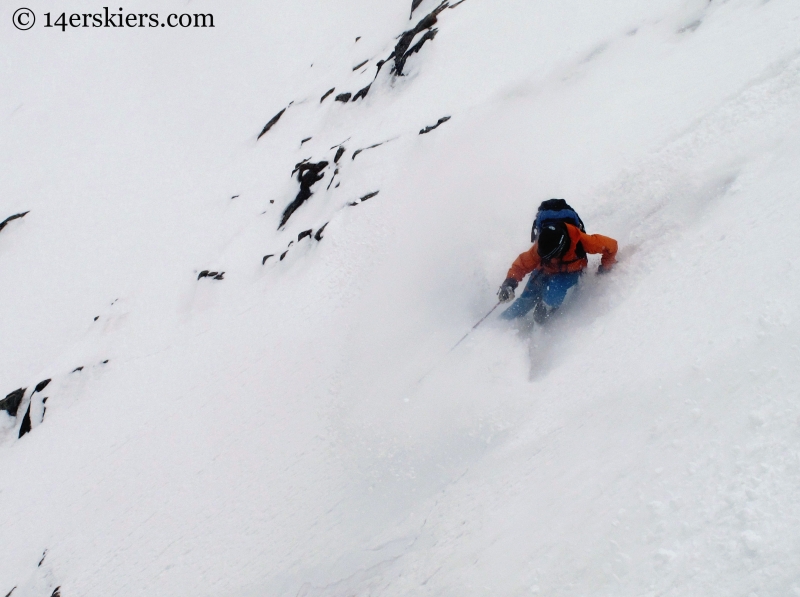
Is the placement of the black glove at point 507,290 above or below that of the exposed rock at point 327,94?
below

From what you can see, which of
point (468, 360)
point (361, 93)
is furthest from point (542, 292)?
point (361, 93)

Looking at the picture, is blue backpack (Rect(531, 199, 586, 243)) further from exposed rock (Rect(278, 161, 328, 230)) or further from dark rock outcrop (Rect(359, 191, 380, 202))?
exposed rock (Rect(278, 161, 328, 230))

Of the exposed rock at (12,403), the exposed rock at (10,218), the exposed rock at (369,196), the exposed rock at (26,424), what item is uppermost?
the exposed rock at (10,218)

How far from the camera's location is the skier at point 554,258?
5.17 metres

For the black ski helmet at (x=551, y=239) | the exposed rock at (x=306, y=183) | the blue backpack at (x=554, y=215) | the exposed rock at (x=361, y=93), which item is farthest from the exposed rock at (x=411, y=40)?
the black ski helmet at (x=551, y=239)

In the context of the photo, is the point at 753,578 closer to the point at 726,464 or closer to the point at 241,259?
the point at 726,464

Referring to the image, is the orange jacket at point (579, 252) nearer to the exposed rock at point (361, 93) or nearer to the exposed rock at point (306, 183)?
the exposed rock at point (306, 183)

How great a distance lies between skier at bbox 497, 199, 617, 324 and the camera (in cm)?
517

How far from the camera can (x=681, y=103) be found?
6930 mm

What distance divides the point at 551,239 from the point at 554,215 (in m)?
0.34

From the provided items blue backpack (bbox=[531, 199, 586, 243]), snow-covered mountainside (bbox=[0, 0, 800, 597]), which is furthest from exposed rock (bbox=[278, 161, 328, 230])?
blue backpack (bbox=[531, 199, 586, 243])

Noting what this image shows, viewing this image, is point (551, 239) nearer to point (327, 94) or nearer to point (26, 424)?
point (26, 424)

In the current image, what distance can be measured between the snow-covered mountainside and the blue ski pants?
0.90ft

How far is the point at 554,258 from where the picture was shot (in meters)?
5.41
